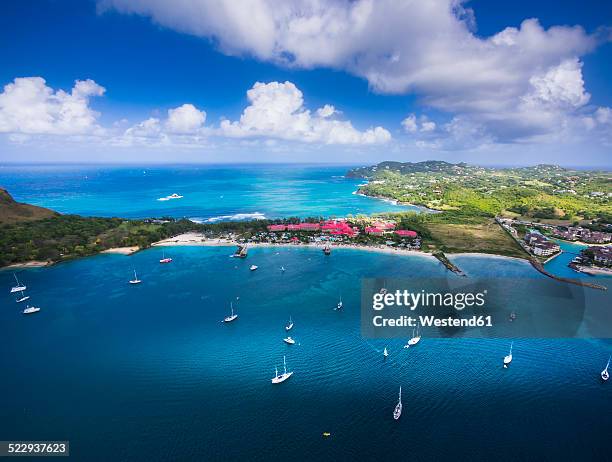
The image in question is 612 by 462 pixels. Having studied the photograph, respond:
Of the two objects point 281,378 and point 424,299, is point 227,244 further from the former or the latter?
point 281,378

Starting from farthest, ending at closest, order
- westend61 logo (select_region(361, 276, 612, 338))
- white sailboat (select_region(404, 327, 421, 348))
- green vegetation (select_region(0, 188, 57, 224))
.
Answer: green vegetation (select_region(0, 188, 57, 224))
westend61 logo (select_region(361, 276, 612, 338))
white sailboat (select_region(404, 327, 421, 348))

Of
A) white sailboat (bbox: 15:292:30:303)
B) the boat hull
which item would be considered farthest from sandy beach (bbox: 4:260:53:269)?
the boat hull

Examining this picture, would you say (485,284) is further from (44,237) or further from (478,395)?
(44,237)

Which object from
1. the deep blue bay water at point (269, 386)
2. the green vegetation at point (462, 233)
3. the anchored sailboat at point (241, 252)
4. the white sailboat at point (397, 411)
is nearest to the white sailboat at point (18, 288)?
the deep blue bay water at point (269, 386)

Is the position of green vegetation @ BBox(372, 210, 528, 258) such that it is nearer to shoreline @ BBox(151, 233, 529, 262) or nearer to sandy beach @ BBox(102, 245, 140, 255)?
shoreline @ BBox(151, 233, 529, 262)

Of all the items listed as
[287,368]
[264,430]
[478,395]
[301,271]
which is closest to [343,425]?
[264,430]
